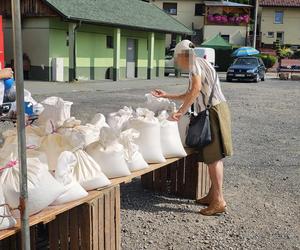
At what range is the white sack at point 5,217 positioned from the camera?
2.61 metres

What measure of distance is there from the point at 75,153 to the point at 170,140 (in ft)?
4.26

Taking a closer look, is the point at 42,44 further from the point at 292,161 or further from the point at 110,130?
the point at 110,130

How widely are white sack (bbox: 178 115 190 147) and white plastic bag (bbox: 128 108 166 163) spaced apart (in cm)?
54

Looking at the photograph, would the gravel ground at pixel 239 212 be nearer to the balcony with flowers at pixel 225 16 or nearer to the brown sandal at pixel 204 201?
the brown sandal at pixel 204 201

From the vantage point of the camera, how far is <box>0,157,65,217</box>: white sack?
2.67 metres

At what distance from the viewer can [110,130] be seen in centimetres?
345

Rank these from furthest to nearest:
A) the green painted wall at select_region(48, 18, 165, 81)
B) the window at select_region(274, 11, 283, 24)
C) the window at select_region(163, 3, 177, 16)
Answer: the window at select_region(274, 11, 283, 24), the window at select_region(163, 3, 177, 16), the green painted wall at select_region(48, 18, 165, 81)

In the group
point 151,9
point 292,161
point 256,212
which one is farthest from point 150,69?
point 256,212

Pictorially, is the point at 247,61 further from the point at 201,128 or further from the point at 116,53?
the point at 201,128

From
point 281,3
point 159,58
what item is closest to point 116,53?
point 159,58

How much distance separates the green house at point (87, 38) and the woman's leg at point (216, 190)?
1692 centimetres

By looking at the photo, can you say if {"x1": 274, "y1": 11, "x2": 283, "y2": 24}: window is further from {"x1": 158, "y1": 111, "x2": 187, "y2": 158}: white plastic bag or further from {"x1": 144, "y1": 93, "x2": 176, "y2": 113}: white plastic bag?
{"x1": 158, "y1": 111, "x2": 187, "y2": 158}: white plastic bag

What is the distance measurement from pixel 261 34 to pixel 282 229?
5276 cm

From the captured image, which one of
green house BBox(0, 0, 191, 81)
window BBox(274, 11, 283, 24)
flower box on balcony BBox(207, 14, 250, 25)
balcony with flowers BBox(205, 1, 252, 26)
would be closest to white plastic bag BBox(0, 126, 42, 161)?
green house BBox(0, 0, 191, 81)
